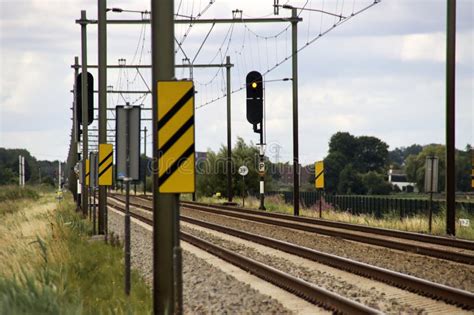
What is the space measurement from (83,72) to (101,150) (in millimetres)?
17308

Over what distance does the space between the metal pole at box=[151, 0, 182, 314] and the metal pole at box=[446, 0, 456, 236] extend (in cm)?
1486

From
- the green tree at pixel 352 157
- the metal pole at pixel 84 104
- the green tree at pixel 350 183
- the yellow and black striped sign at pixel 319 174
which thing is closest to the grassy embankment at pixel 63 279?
the metal pole at pixel 84 104

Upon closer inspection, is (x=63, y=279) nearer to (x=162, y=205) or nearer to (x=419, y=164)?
(x=162, y=205)

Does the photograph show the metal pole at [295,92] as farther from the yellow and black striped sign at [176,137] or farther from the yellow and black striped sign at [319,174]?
the yellow and black striped sign at [176,137]

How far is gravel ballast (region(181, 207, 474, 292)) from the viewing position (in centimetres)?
1509

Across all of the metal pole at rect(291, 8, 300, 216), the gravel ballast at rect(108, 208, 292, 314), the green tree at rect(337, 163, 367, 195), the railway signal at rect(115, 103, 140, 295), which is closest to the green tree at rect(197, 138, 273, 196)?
the metal pole at rect(291, 8, 300, 216)

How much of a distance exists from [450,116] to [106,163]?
9.95 metres

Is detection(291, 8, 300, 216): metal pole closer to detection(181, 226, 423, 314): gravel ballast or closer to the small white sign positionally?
the small white sign

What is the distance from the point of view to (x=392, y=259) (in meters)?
18.1

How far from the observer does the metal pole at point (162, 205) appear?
1084 centimetres

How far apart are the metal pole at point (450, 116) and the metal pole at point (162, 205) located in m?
14.9

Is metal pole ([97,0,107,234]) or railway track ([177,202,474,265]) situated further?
metal pole ([97,0,107,234])

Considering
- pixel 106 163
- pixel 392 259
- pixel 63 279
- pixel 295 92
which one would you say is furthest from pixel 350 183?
pixel 63 279

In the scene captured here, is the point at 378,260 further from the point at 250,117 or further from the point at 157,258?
the point at 250,117
